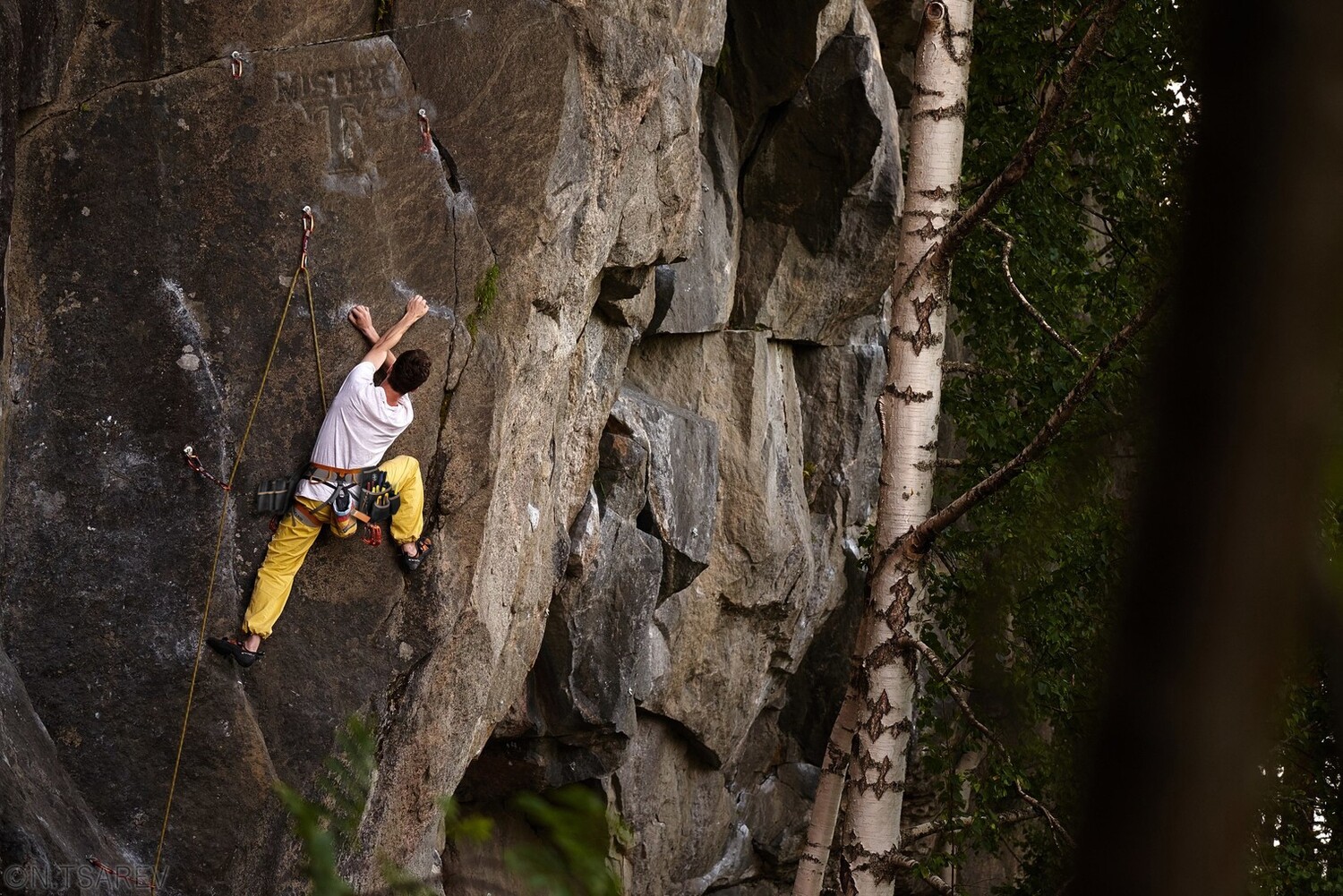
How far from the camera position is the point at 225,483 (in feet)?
22.7

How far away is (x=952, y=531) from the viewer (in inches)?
380

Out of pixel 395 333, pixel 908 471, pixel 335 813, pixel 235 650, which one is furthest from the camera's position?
pixel 908 471

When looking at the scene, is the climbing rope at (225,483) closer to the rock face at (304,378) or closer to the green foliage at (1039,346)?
the rock face at (304,378)

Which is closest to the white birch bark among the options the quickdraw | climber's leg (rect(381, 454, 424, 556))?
climber's leg (rect(381, 454, 424, 556))

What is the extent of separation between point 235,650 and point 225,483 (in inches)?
35.7

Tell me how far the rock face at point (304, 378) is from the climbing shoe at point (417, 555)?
97 millimetres

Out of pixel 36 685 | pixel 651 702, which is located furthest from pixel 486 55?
pixel 651 702

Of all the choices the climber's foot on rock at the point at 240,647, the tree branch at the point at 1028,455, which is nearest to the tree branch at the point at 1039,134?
the tree branch at the point at 1028,455

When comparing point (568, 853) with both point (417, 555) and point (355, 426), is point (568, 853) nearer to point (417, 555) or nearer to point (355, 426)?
point (355, 426)

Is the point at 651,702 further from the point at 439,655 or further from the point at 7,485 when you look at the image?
the point at 7,485

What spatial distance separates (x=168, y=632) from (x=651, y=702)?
6231mm

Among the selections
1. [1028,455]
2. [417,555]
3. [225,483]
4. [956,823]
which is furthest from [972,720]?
[225,483]

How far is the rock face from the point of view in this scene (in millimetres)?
6570

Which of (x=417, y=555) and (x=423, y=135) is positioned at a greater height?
(x=423, y=135)
